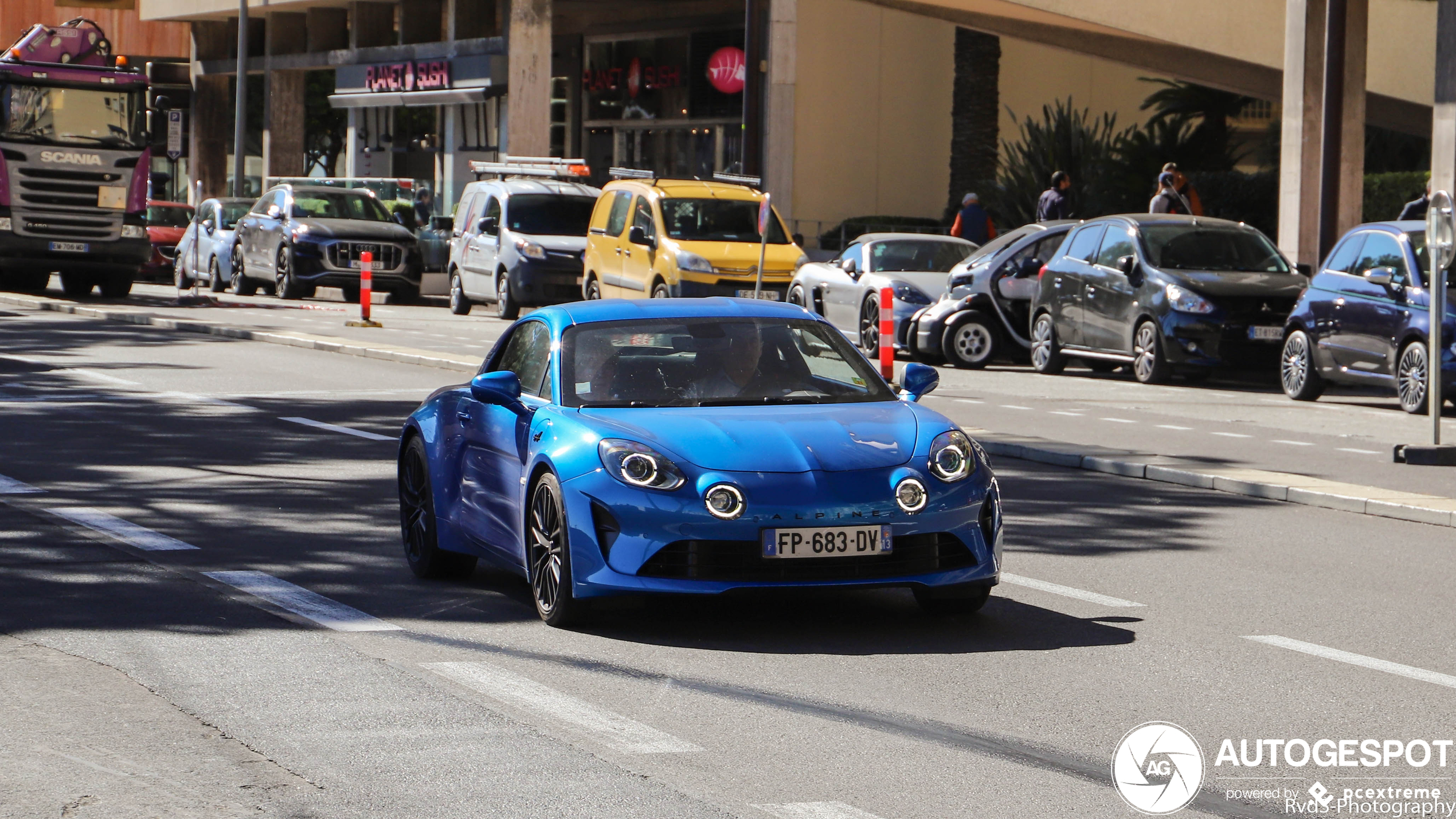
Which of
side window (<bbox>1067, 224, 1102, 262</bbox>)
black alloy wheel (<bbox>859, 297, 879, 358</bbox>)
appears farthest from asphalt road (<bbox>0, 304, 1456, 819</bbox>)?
black alloy wheel (<bbox>859, 297, 879, 358</bbox>)

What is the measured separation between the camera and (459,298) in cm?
3328

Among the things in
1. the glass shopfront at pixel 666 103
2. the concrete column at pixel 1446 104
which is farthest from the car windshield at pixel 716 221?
the glass shopfront at pixel 666 103

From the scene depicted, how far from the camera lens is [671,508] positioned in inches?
293

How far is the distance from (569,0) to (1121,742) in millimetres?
43715

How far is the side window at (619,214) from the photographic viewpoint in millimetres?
27281

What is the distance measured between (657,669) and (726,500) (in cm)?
68

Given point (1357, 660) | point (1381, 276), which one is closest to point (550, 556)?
point (1357, 660)

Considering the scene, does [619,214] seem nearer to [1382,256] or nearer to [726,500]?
[1382,256]

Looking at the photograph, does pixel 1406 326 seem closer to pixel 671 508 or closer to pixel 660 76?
pixel 671 508

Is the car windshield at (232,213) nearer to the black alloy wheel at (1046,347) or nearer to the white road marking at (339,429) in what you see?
the black alloy wheel at (1046,347)

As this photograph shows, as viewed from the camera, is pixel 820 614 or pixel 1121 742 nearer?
pixel 1121 742

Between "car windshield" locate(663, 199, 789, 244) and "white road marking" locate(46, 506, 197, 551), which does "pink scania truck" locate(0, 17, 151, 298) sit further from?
"white road marking" locate(46, 506, 197, 551)

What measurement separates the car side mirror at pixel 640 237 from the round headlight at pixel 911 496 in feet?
61.5

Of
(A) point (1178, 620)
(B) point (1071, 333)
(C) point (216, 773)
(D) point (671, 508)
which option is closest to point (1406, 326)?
(B) point (1071, 333)
